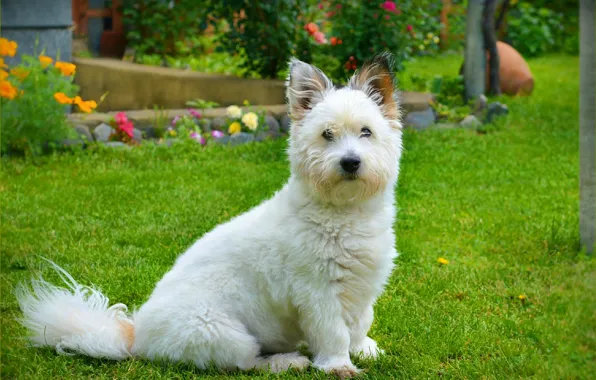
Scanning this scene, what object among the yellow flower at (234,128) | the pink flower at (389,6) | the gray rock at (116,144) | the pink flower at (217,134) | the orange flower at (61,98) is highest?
the pink flower at (389,6)

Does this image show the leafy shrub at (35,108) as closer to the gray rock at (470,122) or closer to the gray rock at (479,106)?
the gray rock at (470,122)

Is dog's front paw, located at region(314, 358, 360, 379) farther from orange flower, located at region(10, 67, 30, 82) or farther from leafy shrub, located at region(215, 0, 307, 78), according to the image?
leafy shrub, located at region(215, 0, 307, 78)

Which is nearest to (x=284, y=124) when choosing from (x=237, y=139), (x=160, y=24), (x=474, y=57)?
(x=237, y=139)

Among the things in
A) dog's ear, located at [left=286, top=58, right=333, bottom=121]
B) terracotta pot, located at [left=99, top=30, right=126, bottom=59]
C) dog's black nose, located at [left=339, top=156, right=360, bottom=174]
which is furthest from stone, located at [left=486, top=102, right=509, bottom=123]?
terracotta pot, located at [left=99, top=30, right=126, bottom=59]

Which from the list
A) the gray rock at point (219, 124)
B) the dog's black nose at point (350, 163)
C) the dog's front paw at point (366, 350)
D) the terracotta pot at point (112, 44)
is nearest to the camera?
the dog's black nose at point (350, 163)

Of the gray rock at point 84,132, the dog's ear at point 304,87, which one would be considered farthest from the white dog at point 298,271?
the gray rock at point 84,132

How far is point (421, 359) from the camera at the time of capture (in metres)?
3.49

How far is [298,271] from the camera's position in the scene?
329 cm

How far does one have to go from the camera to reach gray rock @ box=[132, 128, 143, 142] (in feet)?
24.7

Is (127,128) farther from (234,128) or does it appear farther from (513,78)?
(513,78)

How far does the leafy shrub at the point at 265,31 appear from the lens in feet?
28.4

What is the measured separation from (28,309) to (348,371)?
1390 millimetres

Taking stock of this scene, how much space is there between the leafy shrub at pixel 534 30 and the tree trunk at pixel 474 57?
651cm

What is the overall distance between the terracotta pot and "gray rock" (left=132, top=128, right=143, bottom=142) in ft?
15.4
